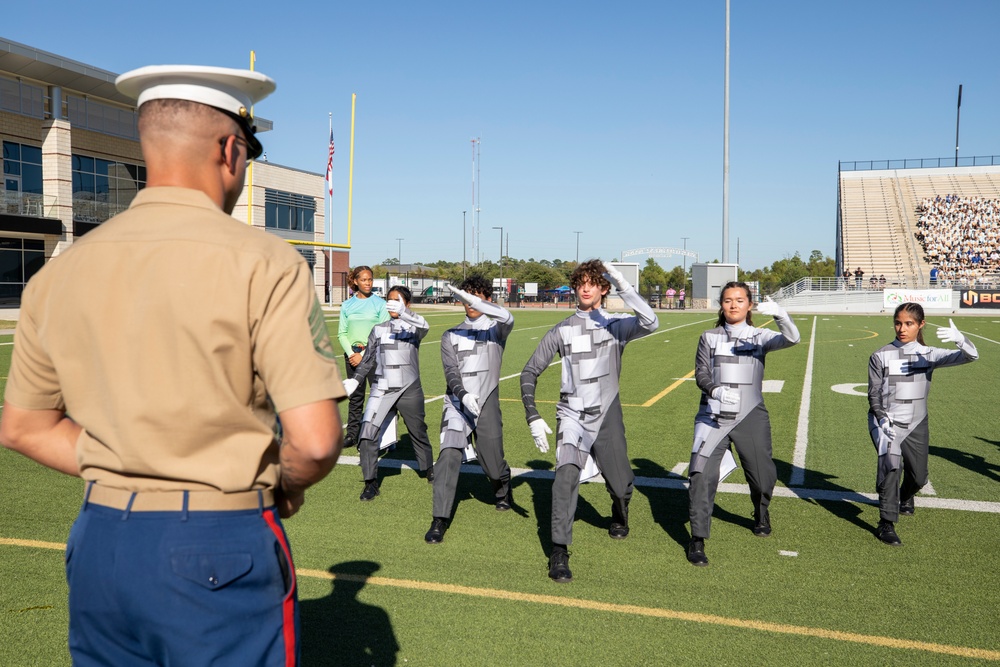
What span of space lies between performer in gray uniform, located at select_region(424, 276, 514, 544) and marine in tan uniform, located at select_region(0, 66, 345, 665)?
413 cm

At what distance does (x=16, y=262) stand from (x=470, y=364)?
109 feet

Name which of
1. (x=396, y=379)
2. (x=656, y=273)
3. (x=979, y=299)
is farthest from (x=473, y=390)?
(x=656, y=273)

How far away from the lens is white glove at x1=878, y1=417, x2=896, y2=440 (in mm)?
6129

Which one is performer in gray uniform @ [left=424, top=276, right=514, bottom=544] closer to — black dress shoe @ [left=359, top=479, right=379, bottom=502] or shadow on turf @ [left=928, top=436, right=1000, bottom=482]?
black dress shoe @ [left=359, top=479, right=379, bottom=502]

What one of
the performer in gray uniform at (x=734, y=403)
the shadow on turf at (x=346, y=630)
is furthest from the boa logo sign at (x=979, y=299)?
the shadow on turf at (x=346, y=630)

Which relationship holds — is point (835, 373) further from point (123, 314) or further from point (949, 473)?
point (123, 314)

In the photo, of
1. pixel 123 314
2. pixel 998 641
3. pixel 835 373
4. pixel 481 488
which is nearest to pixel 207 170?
pixel 123 314

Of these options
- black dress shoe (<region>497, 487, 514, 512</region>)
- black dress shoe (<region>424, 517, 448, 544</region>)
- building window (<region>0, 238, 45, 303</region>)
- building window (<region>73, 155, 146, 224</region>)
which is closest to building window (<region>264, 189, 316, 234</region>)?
building window (<region>73, 155, 146, 224</region>)

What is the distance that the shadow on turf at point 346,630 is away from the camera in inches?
160

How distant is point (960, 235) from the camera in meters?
64.2

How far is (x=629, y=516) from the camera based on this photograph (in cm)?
668

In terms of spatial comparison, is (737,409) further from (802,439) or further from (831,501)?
(802,439)

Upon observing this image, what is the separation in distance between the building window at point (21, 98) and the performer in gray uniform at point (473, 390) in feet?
105

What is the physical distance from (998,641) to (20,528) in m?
6.36
